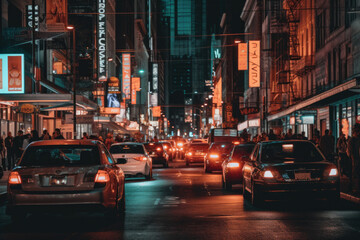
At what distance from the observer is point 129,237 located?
9.55m

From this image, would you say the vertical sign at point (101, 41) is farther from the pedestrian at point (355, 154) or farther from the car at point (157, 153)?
the pedestrian at point (355, 154)

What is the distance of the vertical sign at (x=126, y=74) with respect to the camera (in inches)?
3465

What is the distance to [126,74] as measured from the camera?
88.9 m

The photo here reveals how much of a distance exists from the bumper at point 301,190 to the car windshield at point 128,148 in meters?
11.3

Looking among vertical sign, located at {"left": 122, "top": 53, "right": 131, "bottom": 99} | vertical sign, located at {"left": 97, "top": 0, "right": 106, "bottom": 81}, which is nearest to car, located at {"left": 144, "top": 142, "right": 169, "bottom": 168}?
vertical sign, located at {"left": 97, "top": 0, "right": 106, "bottom": 81}

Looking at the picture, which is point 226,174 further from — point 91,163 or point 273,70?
point 273,70

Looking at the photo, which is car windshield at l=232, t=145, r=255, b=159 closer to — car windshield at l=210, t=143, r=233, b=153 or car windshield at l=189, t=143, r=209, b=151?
car windshield at l=210, t=143, r=233, b=153

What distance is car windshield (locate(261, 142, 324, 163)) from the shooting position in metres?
14.2

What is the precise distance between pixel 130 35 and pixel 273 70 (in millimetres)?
55881

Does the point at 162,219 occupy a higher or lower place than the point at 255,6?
lower

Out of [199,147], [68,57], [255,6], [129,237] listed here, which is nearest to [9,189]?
[129,237]

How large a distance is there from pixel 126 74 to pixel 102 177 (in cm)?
7857

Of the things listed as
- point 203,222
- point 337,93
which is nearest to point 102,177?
point 203,222

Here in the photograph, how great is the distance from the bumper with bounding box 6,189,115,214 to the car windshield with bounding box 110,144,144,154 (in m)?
13.5
